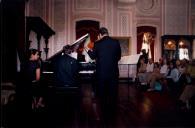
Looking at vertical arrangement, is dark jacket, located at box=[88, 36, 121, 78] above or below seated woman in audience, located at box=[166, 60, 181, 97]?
above

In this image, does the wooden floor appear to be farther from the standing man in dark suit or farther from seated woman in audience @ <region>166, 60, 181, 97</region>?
seated woman in audience @ <region>166, 60, 181, 97</region>

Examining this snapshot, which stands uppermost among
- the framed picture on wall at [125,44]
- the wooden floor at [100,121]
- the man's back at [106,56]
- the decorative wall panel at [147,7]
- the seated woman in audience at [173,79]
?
the decorative wall panel at [147,7]

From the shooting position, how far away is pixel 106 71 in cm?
468

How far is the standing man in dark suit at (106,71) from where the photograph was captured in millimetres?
4660

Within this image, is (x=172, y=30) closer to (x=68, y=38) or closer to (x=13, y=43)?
(x=68, y=38)

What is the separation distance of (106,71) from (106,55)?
8.0 inches

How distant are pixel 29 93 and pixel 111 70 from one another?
4.86ft

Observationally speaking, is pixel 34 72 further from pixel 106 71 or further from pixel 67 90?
pixel 106 71

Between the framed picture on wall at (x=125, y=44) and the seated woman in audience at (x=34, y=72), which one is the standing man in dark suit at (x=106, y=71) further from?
the framed picture on wall at (x=125, y=44)

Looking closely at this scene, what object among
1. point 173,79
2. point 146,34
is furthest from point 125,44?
point 173,79

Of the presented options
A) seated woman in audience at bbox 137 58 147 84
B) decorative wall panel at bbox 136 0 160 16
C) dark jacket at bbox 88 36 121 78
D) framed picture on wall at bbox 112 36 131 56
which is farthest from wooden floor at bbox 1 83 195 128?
decorative wall panel at bbox 136 0 160 16

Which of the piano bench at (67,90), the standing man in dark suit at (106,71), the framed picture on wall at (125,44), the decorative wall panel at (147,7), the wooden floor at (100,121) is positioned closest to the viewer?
the standing man in dark suit at (106,71)

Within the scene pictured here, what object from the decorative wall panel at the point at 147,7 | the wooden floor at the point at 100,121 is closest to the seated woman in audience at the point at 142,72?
the decorative wall panel at the point at 147,7

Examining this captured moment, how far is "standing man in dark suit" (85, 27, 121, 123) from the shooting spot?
4.66 meters
